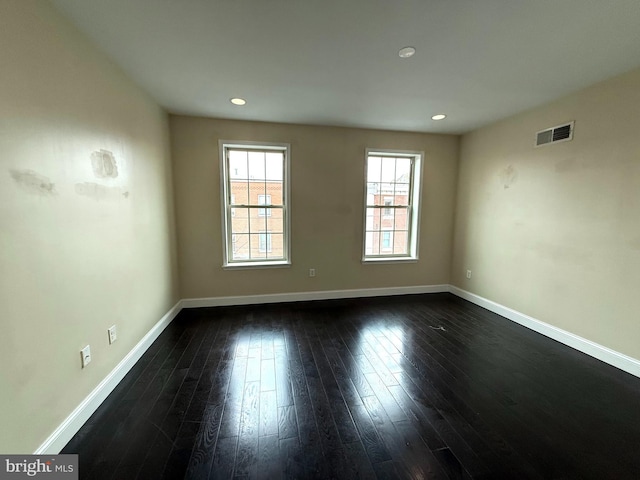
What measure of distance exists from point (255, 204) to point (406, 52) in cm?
247

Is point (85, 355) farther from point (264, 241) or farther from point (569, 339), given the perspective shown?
point (569, 339)

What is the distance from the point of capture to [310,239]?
3744mm

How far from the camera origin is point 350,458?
4.53ft

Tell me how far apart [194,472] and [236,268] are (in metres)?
2.43

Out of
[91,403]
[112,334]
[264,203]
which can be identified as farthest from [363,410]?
[264,203]

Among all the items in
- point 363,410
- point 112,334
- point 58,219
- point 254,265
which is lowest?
point 363,410

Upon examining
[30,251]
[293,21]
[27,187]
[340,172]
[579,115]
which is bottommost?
[30,251]

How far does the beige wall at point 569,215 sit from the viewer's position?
2.20m

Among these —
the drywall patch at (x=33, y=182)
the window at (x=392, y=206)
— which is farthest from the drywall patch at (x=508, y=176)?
the drywall patch at (x=33, y=182)

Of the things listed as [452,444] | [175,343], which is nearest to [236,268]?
[175,343]

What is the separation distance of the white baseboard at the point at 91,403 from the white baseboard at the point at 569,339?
4068 mm

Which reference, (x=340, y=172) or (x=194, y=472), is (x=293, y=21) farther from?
(x=194, y=472)

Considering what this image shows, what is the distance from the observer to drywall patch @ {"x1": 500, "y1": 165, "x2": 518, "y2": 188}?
3197 millimetres

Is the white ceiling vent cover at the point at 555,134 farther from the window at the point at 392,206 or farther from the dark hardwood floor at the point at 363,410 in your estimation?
the dark hardwood floor at the point at 363,410
